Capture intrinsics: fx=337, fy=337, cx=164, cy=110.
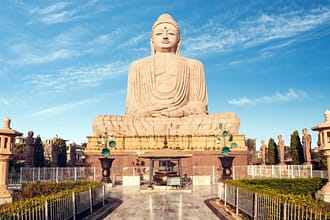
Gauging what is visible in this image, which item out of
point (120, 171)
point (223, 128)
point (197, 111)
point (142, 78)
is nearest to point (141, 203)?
point (120, 171)

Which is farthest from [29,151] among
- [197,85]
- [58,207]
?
[58,207]

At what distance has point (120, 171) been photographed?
21.2m

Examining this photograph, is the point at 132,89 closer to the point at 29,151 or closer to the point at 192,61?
the point at 192,61

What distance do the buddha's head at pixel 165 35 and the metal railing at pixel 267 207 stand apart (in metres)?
20.8

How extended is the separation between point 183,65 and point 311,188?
17.6 metres

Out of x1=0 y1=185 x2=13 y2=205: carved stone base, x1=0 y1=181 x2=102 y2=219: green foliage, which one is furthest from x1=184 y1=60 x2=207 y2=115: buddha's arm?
x1=0 y1=185 x2=13 y2=205: carved stone base

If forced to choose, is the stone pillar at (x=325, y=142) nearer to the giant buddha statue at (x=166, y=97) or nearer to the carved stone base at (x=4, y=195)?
the carved stone base at (x=4, y=195)

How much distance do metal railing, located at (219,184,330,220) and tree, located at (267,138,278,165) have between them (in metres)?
21.0

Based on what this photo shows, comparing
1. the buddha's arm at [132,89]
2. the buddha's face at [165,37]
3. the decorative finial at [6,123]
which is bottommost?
the decorative finial at [6,123]

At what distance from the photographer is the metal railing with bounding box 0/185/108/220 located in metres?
5.02

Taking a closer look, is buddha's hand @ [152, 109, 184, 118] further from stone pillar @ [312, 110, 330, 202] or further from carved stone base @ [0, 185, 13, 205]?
carved stone base @ [0, 185, 13, 205]

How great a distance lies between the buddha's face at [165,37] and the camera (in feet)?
94.5

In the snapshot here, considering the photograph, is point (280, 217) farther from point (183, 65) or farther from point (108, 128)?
point (183, 65)

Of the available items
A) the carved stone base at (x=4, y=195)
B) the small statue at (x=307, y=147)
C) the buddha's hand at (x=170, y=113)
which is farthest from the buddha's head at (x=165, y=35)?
the carved stone base at (x=4, y=195)
